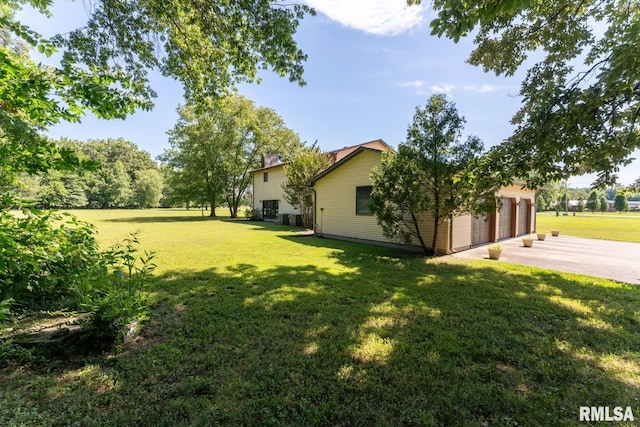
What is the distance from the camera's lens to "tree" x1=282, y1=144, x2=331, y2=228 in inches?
620

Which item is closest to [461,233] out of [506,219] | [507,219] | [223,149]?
[506,219]

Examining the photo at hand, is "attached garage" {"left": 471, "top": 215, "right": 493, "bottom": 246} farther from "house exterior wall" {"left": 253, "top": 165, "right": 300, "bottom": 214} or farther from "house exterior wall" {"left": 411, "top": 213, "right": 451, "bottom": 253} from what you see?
"house exterior wall" {"left": 253, "top": 165, "right": 300, "bottom": 214}

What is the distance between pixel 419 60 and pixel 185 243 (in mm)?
10715

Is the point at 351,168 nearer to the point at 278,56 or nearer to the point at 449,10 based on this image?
the point at 278,56

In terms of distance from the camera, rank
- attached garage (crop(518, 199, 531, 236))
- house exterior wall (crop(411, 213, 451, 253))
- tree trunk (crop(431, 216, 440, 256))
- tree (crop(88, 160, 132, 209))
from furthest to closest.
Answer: tree (crop(88, 160, 132, 209)), attached garage (crop(518, 199, 531, 236)), house exterior wall (crop(411, 213, 451, 253)), tree trunk (crop(431, 216, 440, 256))

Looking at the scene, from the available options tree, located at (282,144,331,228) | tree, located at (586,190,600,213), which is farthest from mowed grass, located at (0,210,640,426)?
tree, located at (586,190,600,213)

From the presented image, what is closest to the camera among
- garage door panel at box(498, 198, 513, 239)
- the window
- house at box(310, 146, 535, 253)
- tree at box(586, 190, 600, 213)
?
house at box(310, 146, 535, 253)

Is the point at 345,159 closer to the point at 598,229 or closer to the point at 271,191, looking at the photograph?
the point at 271,191

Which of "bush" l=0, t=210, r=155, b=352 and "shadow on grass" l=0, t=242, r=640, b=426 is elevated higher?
"bush" l=0, t=210, r=155, b=352

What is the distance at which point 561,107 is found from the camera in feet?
10.3

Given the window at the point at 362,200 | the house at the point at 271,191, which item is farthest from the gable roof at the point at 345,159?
the house at the point at 271,191

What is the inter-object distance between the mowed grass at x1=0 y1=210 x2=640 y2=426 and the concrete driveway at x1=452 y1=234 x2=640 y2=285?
1.71 meters

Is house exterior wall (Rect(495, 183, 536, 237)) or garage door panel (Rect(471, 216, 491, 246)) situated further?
house exterior wall (Rect(495, 183, 536, 237))

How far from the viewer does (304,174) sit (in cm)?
1577
